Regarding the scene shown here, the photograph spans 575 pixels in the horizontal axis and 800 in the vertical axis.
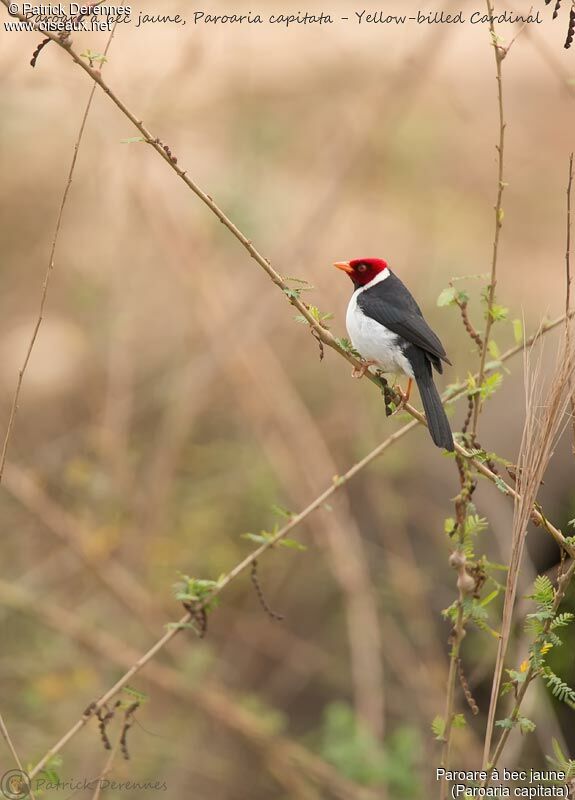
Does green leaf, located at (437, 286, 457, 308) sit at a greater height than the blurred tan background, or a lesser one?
lesser

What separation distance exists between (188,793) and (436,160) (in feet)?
18.6

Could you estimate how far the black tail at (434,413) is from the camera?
2395mm

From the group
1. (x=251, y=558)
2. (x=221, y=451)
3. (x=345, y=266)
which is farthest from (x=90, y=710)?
(x=221, y=451)

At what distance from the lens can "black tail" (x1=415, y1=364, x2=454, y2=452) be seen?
2395 mm

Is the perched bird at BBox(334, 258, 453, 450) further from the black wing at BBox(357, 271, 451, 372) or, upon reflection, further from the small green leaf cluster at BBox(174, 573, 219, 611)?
the small green leaf cluster at BBox(174, 573, 219, 611)

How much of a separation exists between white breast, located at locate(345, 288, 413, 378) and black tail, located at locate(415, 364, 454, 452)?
80 millimetres

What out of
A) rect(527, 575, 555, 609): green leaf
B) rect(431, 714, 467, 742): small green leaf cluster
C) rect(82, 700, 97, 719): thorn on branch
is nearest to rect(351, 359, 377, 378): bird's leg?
rect(527, 575, 555, 609): green leaf

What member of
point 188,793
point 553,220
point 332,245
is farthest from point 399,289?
point 553,220

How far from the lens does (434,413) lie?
2.66 m

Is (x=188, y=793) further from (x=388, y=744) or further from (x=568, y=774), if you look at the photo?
(x=568, y=774)

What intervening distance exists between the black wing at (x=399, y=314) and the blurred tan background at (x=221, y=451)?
32.1 inches

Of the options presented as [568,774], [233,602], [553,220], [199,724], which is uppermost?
[553,220]

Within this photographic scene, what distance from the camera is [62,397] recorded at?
6445 mm

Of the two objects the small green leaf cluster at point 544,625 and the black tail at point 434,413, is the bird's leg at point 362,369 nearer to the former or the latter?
the black tail at point 434,413
